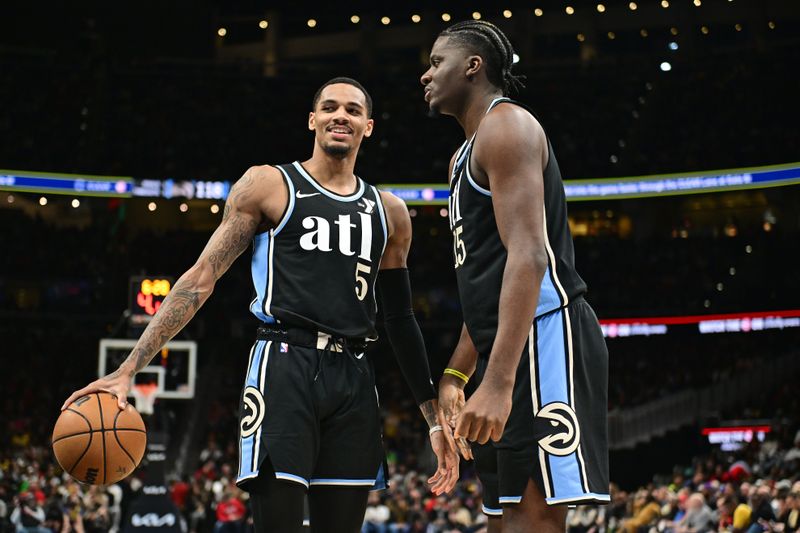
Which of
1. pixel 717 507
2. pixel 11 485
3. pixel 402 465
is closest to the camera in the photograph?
pixel 717 507

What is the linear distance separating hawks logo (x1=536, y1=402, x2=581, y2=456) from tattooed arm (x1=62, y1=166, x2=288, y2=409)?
1695 mm

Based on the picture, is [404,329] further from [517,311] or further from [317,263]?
[517,311]

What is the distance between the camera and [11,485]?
62.1 feet

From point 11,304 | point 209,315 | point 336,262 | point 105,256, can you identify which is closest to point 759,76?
point 209,315

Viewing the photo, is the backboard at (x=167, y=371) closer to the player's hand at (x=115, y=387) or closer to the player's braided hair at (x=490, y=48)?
the player's hand at (x=115, y=387)

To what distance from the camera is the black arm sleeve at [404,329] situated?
5.00m

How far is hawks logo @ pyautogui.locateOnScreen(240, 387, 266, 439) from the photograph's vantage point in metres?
4.36

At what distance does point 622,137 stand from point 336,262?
25664 millimetres

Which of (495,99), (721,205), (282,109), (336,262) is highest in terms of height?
(282,109)

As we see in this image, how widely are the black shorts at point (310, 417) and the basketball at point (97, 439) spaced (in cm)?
46

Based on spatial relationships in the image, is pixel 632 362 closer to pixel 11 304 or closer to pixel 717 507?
Result: pixel 717 507

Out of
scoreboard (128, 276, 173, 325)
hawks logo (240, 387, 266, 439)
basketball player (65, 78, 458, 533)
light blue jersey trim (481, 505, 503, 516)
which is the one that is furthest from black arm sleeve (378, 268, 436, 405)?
scoreboard (128, 276, 173, 325)

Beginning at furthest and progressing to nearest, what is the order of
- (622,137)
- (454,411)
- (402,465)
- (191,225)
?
(191,225)
(622,137)
(402,465)
(454,411)

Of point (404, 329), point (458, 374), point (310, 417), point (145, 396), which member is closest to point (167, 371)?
point (145, 396)
